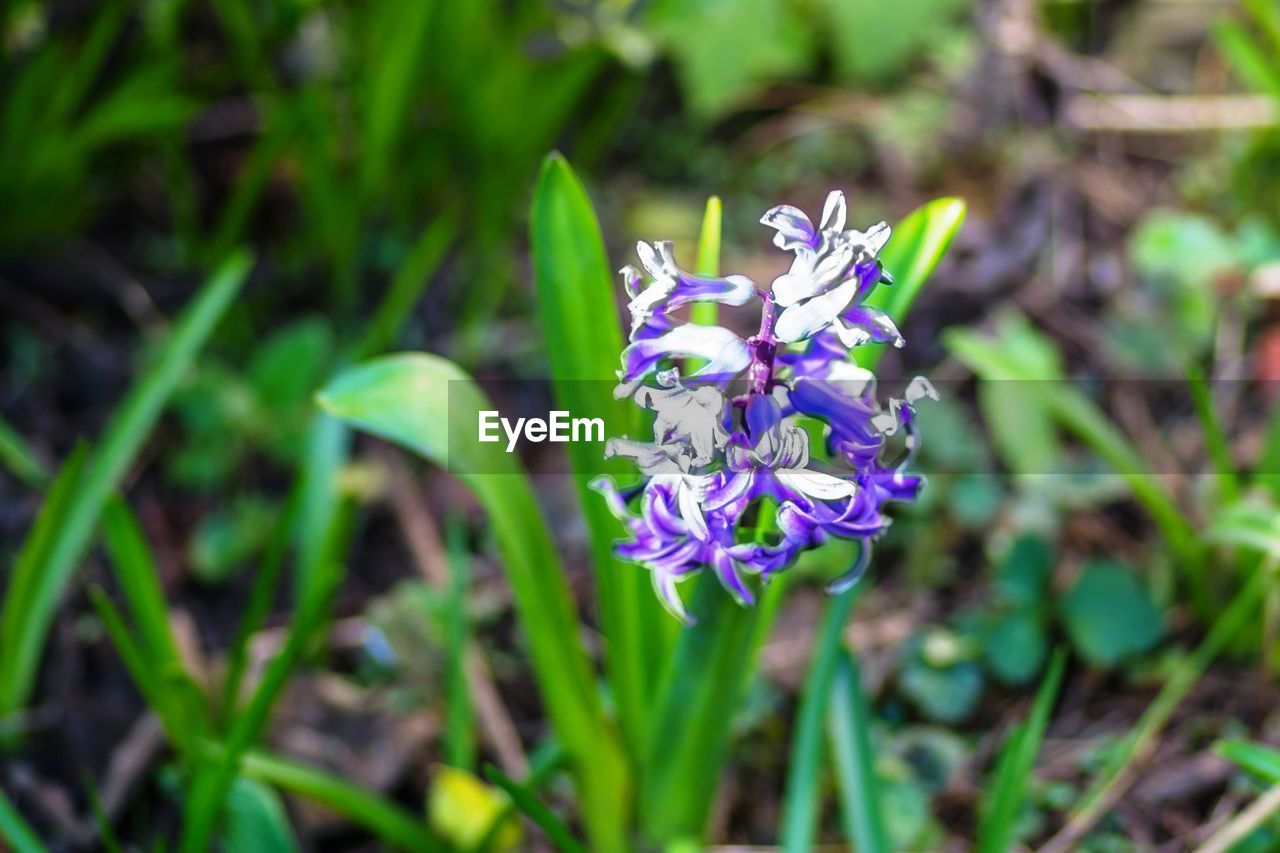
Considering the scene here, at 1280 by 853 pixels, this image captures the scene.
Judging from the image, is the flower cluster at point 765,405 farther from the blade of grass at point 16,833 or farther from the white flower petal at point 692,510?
the blade of grass at point 16,833

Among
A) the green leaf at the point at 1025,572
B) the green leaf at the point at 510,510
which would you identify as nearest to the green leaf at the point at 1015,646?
the green leaf at the point at 1025,572

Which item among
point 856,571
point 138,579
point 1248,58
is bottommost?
point 138,579

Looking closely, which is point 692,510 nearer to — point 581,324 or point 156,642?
point 581,324

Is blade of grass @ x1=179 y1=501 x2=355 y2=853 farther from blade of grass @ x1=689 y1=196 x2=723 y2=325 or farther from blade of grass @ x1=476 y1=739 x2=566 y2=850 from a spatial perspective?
blade of grass @ x1=689 y1=196 x2=723 y2=325

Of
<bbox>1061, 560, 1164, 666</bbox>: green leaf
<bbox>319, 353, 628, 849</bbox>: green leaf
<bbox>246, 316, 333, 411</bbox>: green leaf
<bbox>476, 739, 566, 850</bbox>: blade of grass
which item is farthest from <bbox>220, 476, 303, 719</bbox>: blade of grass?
<bbox>1061, 560, 1164, 666</bbox>: green leaf

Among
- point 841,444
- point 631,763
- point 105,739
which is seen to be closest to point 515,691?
point 631,763

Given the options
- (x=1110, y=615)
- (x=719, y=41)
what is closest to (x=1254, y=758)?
(x=1110, y=615)

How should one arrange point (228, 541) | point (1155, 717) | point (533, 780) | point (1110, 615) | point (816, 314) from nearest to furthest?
1. point (816, 314)
2. point (533, 780)
3. point (1155, 717)
4. point (1110, 615)
5. point (228, 541)
